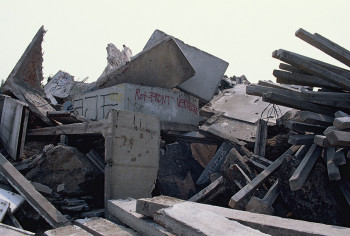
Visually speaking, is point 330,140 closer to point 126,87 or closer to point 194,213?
point 194,213

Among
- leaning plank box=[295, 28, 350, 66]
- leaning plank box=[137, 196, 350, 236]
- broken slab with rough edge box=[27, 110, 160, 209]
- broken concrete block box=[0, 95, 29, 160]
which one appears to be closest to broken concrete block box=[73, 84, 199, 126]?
broken slab with rough edge box=[27, 110, 160, 209]

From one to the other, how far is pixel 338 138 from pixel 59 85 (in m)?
9.39

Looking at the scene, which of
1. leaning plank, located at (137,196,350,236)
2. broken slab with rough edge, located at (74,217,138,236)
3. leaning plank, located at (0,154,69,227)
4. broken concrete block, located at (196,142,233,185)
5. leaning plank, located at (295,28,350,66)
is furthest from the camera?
broken concrete block, located at (196,142,233,185)

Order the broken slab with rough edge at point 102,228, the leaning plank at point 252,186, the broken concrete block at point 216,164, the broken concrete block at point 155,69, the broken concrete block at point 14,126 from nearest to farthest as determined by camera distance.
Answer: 1. the broken slab with rough edge at point 102,228
2. the leaning plank at point 252,186
3. the broken concrete block at point 14,126
4. the broken concrete block at point 216,164
5. the broken concrete block at point 155,69

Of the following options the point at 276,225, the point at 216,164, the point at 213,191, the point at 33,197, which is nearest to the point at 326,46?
the point at 213,191

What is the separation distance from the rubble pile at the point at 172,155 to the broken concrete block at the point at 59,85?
2750 millimetres

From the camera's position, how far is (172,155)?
6.47 m

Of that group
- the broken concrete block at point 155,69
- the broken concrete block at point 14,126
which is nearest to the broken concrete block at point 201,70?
the broken concrete block at point 155,69

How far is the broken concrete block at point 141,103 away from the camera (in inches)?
239

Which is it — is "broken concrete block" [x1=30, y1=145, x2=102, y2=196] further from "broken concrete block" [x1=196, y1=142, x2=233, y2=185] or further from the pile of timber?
the pile of timber

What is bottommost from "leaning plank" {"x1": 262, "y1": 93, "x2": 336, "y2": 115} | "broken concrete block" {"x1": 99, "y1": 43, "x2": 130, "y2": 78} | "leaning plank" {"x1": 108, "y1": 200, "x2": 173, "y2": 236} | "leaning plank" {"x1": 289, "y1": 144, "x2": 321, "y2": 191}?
"leaning plank" {"x1": 108, "y1": 200, "x2": 173, "y2": 236}

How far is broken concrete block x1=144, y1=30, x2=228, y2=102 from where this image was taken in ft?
24.5

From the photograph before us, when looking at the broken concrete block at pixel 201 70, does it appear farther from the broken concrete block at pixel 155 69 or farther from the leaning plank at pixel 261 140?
the leaning plank at pixel 261 140

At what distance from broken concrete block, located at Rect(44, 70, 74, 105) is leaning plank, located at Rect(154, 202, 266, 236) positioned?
8.29 m
